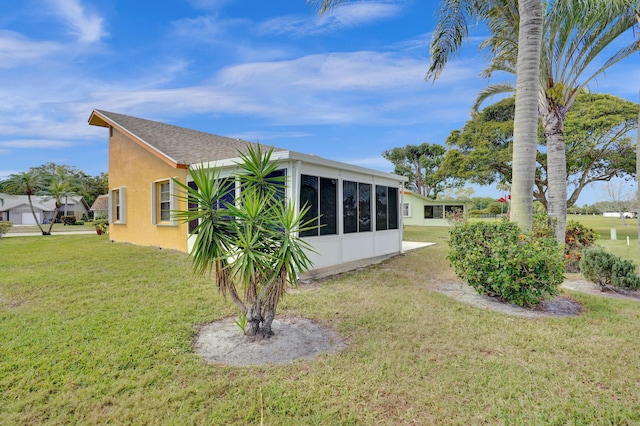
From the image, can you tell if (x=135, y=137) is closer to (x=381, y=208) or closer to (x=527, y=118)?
(x=381, y=208)

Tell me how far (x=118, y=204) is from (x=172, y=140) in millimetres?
4299

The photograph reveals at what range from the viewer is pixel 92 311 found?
205 inches

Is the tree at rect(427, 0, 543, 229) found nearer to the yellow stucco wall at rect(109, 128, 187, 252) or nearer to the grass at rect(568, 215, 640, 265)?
the grass at rect(568, 215, 640, 265)

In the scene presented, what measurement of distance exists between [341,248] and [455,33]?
22.6ft

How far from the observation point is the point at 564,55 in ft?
29.5

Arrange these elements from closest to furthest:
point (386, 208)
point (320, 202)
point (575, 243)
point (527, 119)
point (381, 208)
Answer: point (527, 119) → point (320, 202) → point (575, 243) → point (381, 208) → point (386, 208)

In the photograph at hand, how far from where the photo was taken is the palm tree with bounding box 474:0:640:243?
8008 millimetres

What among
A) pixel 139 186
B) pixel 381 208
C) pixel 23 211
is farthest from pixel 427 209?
pixel 23 211

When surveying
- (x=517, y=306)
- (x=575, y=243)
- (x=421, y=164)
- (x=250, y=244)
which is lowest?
(x=517, y=306)

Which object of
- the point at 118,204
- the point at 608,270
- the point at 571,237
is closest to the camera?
the point at 608,270

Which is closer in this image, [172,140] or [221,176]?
[221,176]

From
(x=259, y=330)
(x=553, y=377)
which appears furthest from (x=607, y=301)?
(x=259, y=330)

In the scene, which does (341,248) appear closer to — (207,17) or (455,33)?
(455,33)

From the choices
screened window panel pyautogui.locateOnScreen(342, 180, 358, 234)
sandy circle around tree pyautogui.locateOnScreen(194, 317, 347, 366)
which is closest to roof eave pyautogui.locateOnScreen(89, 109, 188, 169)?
screened window panel pyautogui.locateOnScreen(342, 180, 358, 234)
